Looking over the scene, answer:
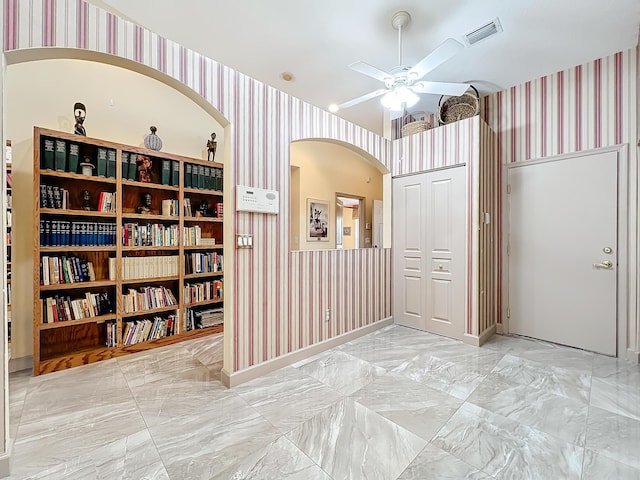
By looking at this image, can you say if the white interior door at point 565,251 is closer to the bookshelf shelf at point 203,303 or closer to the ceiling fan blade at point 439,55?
the ceiling fan blade at point 439,55

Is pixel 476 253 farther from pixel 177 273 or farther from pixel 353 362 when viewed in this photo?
pixel 177 273

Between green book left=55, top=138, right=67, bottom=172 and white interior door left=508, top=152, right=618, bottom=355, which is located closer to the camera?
green book left=55, top=138, right=67, bottom=172

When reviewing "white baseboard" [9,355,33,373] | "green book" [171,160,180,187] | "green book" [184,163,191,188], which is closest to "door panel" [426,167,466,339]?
"green book" [184,163,191,188]

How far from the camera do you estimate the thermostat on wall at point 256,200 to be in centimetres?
238

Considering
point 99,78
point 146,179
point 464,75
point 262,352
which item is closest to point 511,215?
point 464,75

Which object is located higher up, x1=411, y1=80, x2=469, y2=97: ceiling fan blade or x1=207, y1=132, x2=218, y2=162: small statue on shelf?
x1=411, y1=80, x2=469, y2=97: ceiling fan blade

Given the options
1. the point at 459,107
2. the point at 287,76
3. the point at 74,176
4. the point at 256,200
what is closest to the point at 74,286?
the point at 74,176

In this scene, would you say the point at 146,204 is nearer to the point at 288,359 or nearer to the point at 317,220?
the point at 288,359

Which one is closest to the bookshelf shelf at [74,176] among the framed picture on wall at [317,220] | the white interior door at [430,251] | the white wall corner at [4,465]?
the white wall corner at [4,465]

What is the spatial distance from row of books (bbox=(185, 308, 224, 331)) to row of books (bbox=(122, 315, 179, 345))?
0.17m

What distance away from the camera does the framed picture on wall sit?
5.30 m

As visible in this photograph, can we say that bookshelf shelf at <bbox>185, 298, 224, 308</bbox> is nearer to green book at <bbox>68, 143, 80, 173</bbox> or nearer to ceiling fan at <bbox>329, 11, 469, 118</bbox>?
green book at <bbox>68, 143, 80, 173</bbox>

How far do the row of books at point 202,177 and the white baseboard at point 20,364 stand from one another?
2199 mm

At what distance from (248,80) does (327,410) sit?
2.63 m
